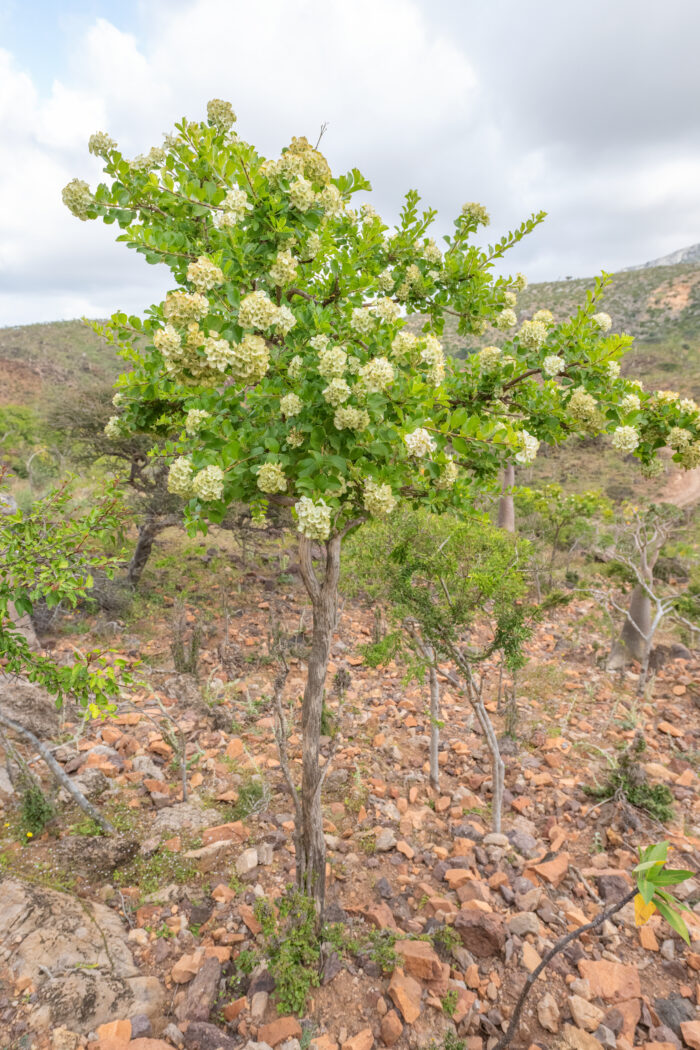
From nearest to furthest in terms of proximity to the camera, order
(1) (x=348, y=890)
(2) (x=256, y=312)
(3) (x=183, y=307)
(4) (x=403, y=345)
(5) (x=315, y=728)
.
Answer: (3) (x=183, y=307)
(2) (x=256, y=312)
(4) (x=403, y=345)
(5) (x=315, y=728)
(1) (x=348, y=890)

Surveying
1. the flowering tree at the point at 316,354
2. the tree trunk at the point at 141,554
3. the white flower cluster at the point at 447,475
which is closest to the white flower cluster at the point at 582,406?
the flowering tree at the point at 316,354

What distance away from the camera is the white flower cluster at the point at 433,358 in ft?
7.07

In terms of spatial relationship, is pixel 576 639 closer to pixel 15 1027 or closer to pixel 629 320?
pixel 15 1027

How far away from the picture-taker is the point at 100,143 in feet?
7.29

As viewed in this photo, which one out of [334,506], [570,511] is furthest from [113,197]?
[570,511]

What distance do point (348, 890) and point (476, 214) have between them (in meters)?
4.73

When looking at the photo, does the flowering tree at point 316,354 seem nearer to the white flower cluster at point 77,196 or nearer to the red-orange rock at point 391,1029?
the white flower cluster at point 77,196

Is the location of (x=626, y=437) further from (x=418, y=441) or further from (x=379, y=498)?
(x=379, y=498)

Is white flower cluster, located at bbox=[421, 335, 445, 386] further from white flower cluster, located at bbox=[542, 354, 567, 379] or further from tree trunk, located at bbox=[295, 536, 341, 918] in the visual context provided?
tree trunk, located at bbox=[295, 536, 341, 918]

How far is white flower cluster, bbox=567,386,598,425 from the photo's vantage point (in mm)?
2244

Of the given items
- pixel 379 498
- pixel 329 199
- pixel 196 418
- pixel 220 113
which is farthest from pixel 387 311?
pixel 220 113

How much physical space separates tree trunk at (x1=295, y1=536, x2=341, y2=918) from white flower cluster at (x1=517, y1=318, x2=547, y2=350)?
1495 mm

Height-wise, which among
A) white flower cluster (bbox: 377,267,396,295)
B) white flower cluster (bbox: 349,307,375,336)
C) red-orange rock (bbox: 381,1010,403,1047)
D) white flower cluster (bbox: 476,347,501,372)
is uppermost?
white flower cluster (bbox: 377,267,396,295)

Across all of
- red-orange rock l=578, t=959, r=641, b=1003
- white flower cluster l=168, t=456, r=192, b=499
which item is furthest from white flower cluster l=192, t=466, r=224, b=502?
red-orange rock l=578, t=959, r=641, b=1003
